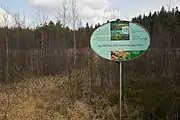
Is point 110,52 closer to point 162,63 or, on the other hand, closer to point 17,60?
point 162,63

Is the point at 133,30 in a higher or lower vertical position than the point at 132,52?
higher

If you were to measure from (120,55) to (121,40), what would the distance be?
0.87 ft

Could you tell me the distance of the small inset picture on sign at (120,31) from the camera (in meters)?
4.63

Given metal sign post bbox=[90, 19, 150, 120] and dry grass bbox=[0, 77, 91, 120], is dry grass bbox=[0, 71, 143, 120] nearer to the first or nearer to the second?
dry grass bbox=[0, 77, 91, 120]

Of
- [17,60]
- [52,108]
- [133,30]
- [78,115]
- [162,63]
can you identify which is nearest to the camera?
[133,30]

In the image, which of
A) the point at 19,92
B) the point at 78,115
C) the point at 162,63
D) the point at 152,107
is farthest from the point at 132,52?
the point at 162,63

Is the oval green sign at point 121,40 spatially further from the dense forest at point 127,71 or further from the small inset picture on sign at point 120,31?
the dense forest at point 127,71

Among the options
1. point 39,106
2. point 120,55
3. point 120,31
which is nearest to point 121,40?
point 120,31

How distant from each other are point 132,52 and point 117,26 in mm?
533

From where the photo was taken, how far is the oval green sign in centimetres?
459

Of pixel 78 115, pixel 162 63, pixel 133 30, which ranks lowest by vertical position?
pixel 78 115

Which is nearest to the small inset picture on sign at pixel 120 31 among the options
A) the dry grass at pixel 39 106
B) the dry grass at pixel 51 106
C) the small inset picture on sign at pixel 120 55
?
the small inset picture on sign at pixel 120 55

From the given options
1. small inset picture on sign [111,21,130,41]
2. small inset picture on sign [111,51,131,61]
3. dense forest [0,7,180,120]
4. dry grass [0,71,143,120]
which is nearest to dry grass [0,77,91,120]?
dry grass [0,71,143,120]

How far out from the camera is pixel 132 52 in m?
4.62
